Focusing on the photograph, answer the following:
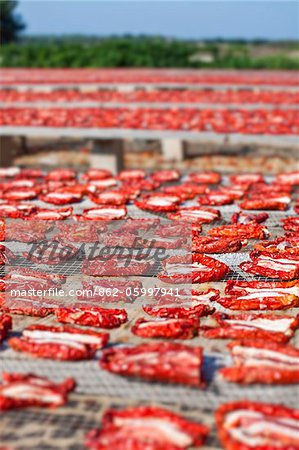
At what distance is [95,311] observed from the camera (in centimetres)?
299

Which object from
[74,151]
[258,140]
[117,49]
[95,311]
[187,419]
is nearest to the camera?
[187,419]

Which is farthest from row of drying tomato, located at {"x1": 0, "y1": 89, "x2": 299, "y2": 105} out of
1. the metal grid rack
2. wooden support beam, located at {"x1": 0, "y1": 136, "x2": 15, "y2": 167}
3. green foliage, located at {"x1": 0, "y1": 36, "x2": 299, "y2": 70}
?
green foliage, located at {"x1": 0, "y1": 36, "x2": 299, "y2": 70}

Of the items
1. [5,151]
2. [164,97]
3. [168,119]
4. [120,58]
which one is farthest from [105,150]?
[120,58]

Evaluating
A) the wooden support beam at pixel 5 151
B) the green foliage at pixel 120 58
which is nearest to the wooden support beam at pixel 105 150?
the wooden support beam at pixel 5 151

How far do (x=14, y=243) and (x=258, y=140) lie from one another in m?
5.17

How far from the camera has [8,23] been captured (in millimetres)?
52094

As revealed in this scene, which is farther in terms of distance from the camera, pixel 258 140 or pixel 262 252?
pixel 258 140

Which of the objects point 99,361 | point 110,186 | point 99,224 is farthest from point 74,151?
point 99,361

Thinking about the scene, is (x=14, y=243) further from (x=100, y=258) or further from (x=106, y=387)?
(x=106, y=387)

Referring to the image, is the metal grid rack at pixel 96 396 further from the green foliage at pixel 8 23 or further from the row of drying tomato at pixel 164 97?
the green foliage at pixel 8 23

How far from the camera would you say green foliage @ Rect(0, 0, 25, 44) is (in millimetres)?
51281

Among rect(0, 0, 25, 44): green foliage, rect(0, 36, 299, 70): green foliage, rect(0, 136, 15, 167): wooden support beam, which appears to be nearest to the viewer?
rect(0, 136, 15, 167): wooden support beam

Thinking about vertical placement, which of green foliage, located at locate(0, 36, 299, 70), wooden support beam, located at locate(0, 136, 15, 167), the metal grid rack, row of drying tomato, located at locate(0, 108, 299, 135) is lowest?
wooden support beam, located at locate(0, 136, 15, 167)

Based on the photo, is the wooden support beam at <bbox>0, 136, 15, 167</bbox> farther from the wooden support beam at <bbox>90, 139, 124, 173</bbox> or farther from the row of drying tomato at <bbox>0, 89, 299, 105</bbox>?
the row of drying tomato at <bbox>0, 89, 299, 105</bbox>
